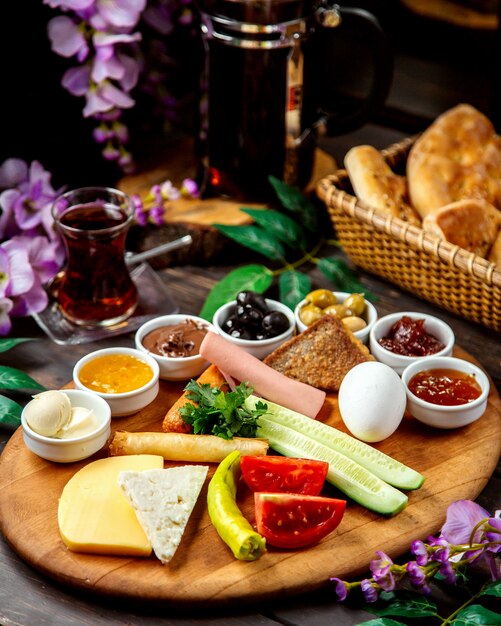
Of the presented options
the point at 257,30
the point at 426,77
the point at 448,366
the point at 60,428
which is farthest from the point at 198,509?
the point at 426,77

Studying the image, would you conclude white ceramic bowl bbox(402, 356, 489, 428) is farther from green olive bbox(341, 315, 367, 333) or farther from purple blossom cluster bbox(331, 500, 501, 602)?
purple blossom cluster bbox(331, 500, 501, 602)

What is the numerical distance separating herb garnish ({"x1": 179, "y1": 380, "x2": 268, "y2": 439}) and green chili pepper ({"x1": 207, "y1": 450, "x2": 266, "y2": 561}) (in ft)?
0.23

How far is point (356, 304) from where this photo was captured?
2.04m

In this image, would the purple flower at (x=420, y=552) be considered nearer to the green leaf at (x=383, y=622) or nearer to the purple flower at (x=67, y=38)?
the green leaf at (x=383, y=622)

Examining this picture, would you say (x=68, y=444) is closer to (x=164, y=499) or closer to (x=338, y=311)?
(x=164, y=499)

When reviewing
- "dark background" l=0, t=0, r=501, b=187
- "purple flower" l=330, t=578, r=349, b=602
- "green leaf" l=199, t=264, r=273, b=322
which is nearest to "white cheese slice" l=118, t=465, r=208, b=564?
"purple flower" l=330, t=578, r=349, b=602

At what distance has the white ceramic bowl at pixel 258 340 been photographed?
1.94 metres

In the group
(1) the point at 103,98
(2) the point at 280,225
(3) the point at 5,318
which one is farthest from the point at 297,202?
(3) the point at 5,318

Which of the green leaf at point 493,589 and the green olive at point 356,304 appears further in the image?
the green olive at point 356,304

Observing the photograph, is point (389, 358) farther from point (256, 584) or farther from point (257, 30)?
point (257, 30)

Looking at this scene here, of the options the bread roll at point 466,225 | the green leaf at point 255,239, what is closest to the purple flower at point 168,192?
the green leaf at point 255,239

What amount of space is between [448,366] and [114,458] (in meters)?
0.72

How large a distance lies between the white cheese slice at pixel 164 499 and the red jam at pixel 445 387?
493 mm

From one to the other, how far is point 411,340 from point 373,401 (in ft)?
0.98
